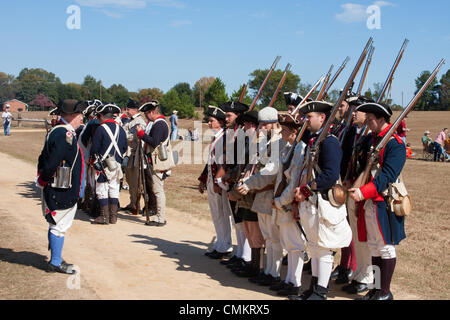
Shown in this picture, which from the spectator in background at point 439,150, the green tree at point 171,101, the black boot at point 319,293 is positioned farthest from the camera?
the green tree at point 171,101

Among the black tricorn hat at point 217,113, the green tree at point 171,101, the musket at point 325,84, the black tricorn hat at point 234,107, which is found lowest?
the black tricorn hat at point 217,113

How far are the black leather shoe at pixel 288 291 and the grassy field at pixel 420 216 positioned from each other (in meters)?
1.45

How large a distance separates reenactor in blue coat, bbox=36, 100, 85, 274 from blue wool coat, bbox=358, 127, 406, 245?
11.7 feet

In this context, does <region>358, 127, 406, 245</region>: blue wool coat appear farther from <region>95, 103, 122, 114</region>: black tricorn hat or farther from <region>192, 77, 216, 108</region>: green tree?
<region>192, 77, 216, 108</region>: green tree

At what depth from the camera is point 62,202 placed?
6.07 m

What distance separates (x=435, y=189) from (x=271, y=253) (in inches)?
386

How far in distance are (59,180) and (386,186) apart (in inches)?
154

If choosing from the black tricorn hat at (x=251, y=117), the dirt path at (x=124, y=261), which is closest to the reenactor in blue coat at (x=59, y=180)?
the dirt path at (x=124, y=261)

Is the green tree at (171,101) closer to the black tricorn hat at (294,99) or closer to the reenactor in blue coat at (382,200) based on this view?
the black tricorn hat at (294,99)

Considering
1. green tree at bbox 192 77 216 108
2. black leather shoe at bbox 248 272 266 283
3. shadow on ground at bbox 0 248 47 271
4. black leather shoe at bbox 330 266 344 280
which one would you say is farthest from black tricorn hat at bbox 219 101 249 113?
green tree at bbox 192 77 216 108

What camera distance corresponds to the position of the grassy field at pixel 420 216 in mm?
6195

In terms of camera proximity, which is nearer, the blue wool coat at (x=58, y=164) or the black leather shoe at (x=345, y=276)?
the blue wool coat at (x=58, y=164)

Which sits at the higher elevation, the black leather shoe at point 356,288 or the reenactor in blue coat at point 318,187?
the reenactor in blue coat at point 318,187
